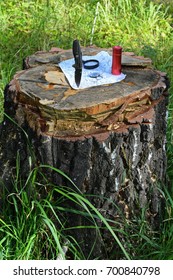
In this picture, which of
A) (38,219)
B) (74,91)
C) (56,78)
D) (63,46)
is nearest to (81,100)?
(74,91)

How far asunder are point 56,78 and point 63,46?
1.80 m

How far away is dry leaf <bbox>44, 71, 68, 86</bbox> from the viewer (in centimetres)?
278

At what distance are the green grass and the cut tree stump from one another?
0.07 meters

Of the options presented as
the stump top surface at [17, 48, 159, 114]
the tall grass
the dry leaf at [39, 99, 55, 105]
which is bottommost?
the tall grass

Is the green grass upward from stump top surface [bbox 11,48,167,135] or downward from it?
downward

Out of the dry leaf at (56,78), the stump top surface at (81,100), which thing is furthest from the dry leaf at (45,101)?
the dry leaf at (56,78)

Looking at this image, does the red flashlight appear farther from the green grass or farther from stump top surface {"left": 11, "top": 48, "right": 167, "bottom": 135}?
the green grass

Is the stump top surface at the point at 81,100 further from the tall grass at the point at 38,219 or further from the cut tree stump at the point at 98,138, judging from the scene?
the tall grass at the point at 38,219

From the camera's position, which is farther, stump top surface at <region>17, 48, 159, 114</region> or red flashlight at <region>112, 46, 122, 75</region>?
red flashlight at <region>112, 46, 122, 75</region>

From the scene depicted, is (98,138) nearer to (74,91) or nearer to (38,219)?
(74,91)

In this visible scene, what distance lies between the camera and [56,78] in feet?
9.26

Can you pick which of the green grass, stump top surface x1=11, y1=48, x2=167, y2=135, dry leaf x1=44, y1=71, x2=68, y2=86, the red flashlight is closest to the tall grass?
the green grass

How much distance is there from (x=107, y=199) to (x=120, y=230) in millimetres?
152

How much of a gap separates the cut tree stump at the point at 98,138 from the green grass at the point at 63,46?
7cm
